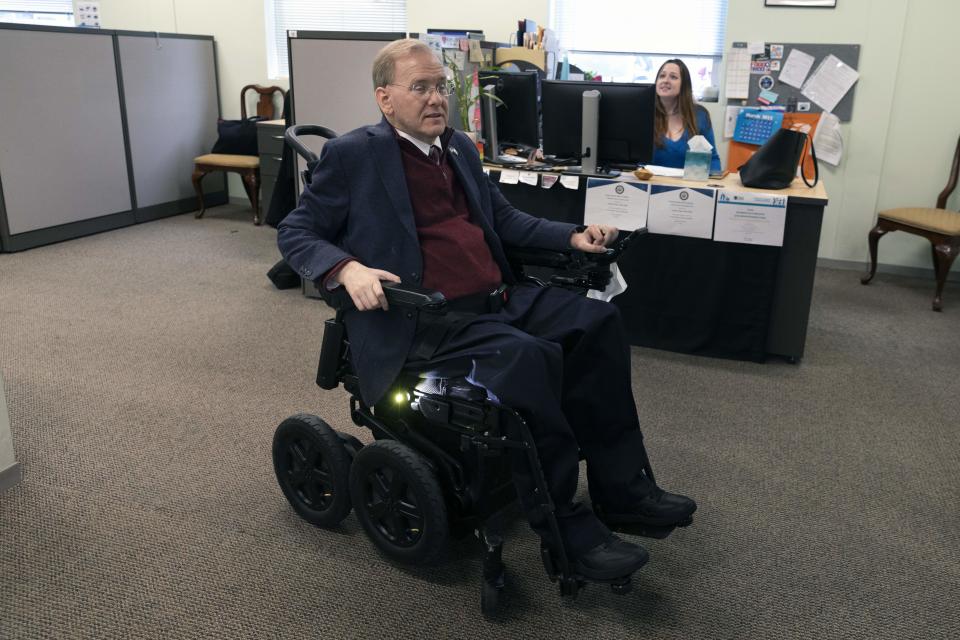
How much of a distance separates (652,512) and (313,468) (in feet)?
2.74

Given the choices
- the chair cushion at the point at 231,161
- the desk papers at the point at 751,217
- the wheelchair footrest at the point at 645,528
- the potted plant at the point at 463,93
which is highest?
the potted plant at the point at 463,93

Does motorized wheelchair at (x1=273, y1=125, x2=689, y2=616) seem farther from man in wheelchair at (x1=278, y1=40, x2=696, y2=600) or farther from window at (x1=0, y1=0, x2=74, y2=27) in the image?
window at (x1=0, y1=0, x2=74, y2=27)

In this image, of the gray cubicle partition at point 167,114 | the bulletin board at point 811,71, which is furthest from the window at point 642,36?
the gray cubicle partition at point 167,114

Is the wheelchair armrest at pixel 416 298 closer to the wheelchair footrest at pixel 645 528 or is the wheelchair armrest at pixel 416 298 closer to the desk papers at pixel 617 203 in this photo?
the wheelchair footrest at pixel 645 528

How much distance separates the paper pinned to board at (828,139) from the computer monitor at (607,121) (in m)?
1.76

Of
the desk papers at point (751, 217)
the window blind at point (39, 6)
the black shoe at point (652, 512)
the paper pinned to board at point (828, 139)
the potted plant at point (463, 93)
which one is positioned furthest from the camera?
the window blind at point (39, 6)

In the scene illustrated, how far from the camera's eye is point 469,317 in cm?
188

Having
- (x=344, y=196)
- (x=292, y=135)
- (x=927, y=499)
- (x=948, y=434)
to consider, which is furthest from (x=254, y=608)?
(x=948, y=434)

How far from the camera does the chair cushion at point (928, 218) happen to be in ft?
12.8

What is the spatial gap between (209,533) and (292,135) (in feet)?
3.38

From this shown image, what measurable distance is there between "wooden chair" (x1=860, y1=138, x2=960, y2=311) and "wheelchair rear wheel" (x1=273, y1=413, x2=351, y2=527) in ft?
10.8

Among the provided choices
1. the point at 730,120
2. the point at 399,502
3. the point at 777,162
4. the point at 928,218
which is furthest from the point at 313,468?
the point at 730,120

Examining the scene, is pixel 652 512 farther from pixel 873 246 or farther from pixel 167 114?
pixel 167 114

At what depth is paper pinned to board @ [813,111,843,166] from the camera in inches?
176
